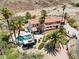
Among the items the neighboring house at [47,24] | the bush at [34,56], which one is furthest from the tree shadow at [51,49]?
the neighboring house at [47,24]

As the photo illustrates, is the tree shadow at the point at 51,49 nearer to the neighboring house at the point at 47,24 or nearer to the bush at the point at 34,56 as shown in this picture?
the bush at the point at 34,56

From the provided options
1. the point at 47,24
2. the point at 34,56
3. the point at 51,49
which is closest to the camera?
the point at 34,56

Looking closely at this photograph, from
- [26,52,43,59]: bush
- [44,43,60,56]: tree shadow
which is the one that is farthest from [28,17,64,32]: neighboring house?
[26,52,43,59]: bush

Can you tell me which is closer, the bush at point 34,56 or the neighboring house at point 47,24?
the bush at point 34,56

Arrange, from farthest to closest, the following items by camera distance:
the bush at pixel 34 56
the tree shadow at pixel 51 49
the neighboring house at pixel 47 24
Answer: the neighboring house at pixel 47 24 → the tree shadow at pixel 51 49 → the bush at pixel 34 56

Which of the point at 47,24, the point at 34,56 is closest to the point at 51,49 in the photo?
the point at 34,56

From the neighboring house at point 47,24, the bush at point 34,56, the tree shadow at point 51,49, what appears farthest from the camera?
the neighboring house at point 47,24

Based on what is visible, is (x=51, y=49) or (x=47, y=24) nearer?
(x=51, y=49)

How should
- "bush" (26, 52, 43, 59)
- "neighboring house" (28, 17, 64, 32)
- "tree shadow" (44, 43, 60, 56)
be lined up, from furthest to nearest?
"neighboring house" (28, 17, 64, 32), "tree shadow" (44, 43, 60, 56), "bush" (26, 52, 43, 59)

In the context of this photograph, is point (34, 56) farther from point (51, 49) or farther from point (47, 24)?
point (47, 24)

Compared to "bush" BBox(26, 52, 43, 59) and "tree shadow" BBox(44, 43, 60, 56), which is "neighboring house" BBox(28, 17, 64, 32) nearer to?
"tree shadow" BBox(44, 43, 60, 56)

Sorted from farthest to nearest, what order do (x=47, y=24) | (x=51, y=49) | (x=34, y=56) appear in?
(x=47, y=24)
(x=51, y=49)
(x=34, y=56)

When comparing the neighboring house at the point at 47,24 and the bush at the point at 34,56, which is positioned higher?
the neighboring house at the point at 47,24
